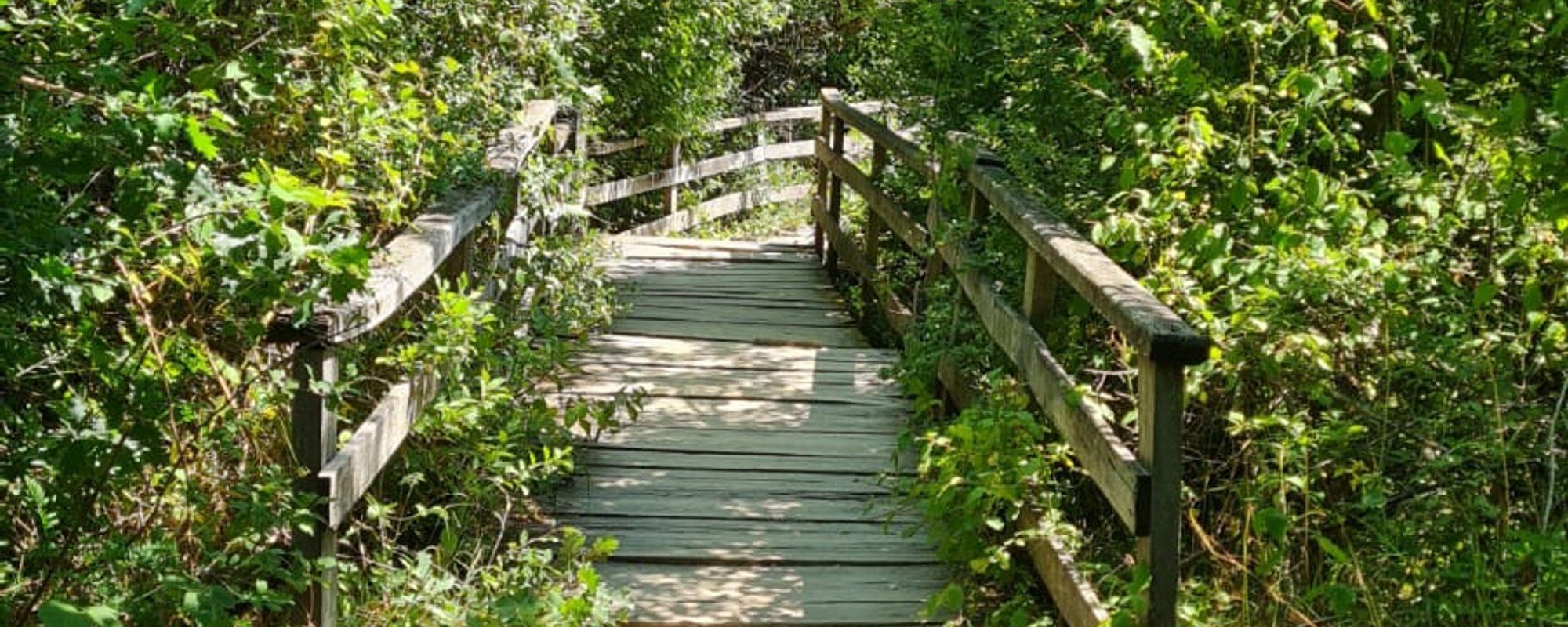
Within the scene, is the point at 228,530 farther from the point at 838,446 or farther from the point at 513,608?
the point at 838,446

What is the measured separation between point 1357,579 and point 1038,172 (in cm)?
200

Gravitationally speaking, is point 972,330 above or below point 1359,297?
below

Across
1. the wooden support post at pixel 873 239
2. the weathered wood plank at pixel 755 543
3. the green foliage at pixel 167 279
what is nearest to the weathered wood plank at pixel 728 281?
the wooden support post at pixel 873 239

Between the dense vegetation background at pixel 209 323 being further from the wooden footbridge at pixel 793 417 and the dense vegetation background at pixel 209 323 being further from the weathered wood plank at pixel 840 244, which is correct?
the weathered wood plank at pixel 840 244

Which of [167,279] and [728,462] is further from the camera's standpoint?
[728,462]

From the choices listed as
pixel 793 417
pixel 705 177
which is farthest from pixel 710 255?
pixel 793 417

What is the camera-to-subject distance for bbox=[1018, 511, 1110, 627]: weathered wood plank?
3637 mm

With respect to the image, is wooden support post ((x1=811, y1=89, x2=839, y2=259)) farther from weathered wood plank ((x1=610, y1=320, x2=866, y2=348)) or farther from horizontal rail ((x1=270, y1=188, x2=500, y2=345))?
horizontal rail ((x1=270, y1=188, x2=500, y2=345))

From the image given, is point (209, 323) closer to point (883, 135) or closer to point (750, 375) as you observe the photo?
point (750, 375)

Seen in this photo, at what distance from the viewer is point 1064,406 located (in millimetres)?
3990

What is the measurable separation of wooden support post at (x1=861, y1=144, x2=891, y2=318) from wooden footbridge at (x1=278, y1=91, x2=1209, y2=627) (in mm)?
12

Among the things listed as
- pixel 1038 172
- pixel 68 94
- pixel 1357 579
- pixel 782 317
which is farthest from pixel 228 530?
pixel 782 317

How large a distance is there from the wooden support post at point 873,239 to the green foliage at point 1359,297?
3.43 meters

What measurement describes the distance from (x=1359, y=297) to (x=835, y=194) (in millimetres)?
5787
